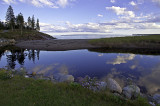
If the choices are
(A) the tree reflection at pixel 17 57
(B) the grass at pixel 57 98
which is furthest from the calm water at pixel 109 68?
(B) the grass at pixel 57 98

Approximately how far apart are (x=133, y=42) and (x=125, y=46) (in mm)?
3807

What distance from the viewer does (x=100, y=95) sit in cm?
647

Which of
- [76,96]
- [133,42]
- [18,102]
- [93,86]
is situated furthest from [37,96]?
[133,42]

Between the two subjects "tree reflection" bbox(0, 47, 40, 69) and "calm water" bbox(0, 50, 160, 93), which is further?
"tree reflection" bbox(0, 47, 40, 69)

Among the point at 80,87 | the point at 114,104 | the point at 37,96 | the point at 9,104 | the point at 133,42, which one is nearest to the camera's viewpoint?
the point at 9,104

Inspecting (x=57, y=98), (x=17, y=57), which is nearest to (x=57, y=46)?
(x=17, y=57)

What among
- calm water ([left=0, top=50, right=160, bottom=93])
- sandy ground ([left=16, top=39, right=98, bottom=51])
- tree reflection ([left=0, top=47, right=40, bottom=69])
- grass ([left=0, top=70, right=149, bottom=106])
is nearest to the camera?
grass ([left=0, top=70, right=149, bottom=106])

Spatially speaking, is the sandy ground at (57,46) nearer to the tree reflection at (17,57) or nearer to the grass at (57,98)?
the tree reflection at (17,57)

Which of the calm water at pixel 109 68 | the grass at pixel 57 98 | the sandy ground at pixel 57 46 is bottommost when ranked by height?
the calm water at pixel 109 68

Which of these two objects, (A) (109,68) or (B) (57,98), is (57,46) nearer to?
(A) (109,68)

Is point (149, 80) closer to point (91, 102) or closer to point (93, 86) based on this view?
point (93, 86)

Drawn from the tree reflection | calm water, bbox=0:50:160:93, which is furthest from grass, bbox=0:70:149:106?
the tree reflection

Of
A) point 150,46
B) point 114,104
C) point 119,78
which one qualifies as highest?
point 150,46

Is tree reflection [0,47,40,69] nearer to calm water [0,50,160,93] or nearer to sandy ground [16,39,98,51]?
calm water [0,50,160,93]
